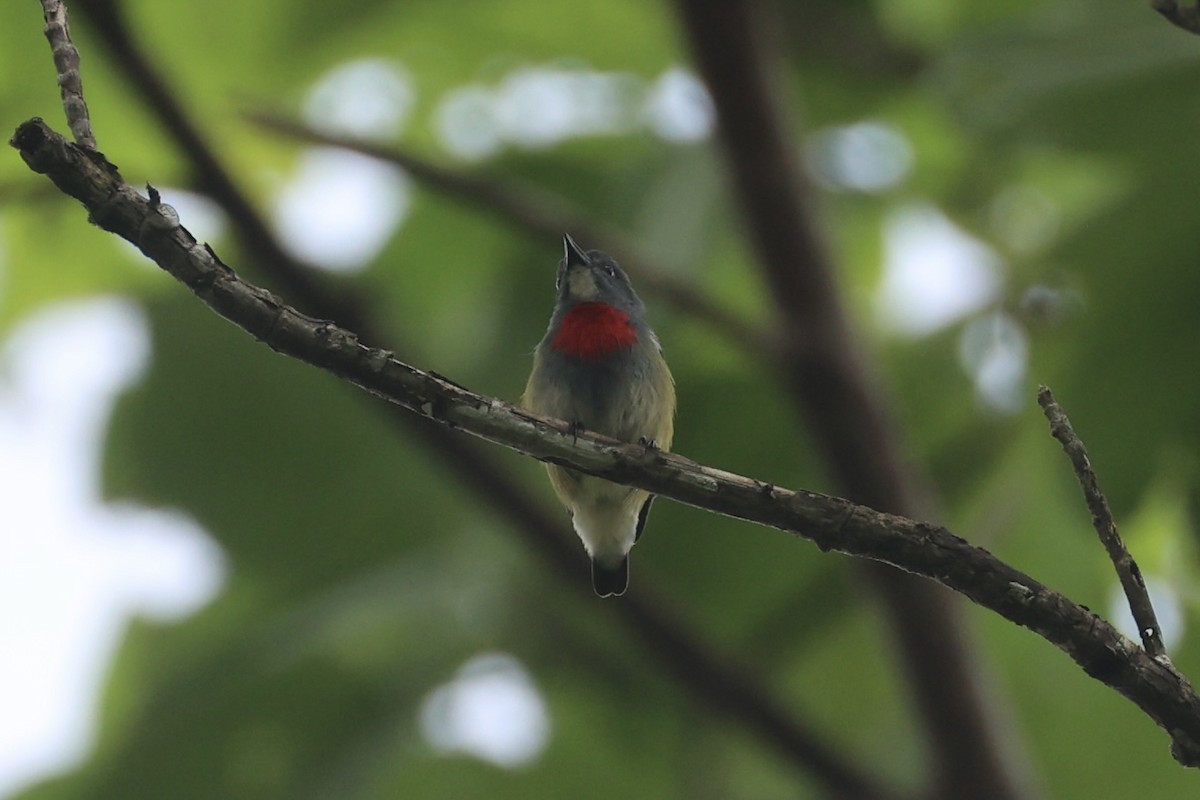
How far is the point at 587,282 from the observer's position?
461 centimetres

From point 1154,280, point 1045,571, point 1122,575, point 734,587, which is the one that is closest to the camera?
point 1122,575

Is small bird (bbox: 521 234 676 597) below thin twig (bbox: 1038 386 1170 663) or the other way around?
below

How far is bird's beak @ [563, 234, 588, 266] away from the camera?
162 inches

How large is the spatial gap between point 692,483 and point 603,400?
210 centimetres

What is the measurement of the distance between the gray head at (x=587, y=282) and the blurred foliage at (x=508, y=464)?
0.58 feet

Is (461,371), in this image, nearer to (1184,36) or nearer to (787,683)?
(787,683)

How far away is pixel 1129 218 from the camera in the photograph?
3516 millimetres

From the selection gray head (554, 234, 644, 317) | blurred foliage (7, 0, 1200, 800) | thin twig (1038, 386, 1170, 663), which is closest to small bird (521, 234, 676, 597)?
gray head (554, 234, 644, 317)

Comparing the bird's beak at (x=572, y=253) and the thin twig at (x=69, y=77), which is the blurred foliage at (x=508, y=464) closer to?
the bird's beak at (x=572, y=253)

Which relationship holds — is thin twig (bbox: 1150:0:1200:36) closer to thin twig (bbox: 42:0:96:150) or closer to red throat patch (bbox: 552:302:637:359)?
thin twig (bbox: 42:0:96:150)

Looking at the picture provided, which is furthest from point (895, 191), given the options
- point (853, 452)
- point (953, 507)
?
point (853, 452)

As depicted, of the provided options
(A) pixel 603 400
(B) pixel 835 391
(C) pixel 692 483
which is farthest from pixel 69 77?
(B) pixel 835 391

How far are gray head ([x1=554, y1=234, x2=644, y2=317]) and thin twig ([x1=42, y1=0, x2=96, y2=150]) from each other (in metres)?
2.51

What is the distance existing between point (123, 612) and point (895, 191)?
3647 millimetres
